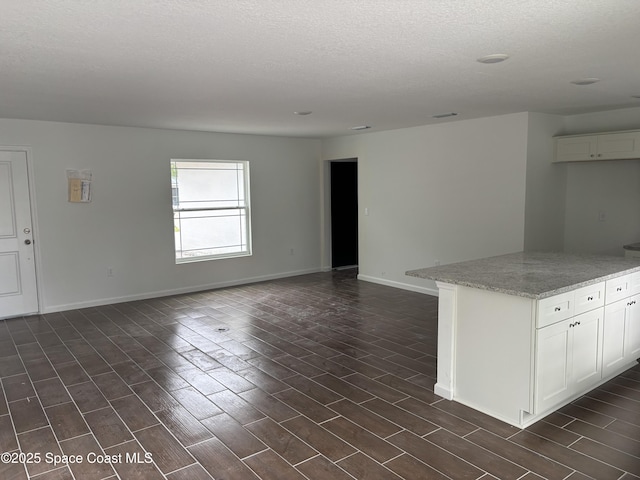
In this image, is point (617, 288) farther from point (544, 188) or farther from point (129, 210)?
point (129, 210)

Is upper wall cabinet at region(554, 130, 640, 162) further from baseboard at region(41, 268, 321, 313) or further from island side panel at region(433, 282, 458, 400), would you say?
baseboard at region(41, 268, 321, 313)

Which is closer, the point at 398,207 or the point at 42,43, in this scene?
the point at 42,43

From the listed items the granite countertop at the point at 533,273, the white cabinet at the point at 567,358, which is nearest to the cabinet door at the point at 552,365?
the white cabinet at the point at 567,358

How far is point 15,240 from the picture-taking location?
5504 mm

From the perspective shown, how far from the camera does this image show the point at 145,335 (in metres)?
4.79

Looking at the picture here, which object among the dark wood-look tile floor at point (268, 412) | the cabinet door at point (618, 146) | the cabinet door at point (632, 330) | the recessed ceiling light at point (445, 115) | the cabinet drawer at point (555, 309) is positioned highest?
the recessed ceiling light at point (445, 115)

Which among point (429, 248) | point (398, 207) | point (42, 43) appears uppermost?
point (42, 43)

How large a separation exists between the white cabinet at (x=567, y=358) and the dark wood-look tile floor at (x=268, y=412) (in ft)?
0.43

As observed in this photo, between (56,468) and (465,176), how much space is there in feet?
16.9

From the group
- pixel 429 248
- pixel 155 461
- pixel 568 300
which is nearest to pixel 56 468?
pixel 155 461

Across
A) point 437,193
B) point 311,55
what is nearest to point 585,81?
point 311,55

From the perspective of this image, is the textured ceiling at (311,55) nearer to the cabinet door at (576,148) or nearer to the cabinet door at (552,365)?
the cabinet door at (576,148)

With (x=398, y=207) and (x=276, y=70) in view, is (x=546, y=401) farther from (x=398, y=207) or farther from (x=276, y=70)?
(x=398, y=207)

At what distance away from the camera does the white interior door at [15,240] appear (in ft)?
17.8
